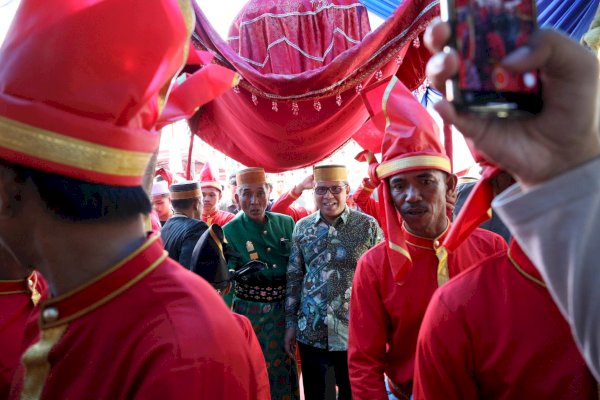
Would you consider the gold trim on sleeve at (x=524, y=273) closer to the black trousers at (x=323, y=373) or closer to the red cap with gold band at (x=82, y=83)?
the red cap with gold band at (x=82, y=83)

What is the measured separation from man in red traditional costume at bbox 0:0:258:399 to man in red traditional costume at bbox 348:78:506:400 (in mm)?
1138

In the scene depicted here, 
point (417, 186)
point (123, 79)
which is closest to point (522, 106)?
point (123, 79)

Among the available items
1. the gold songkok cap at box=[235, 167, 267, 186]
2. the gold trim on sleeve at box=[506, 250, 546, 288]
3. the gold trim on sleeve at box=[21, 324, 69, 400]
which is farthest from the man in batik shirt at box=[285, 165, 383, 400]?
the gold trim on sleeve at box=[21, 324, 69, 400]

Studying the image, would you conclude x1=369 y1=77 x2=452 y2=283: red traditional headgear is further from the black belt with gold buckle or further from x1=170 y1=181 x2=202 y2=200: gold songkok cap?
x1=170 y1=181 x2=202 y2=200: gold songkok cap

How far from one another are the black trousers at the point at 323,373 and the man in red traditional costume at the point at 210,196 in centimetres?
228

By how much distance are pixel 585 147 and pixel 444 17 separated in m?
0.25

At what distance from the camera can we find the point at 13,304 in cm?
151

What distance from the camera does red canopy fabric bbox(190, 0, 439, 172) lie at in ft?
7.09

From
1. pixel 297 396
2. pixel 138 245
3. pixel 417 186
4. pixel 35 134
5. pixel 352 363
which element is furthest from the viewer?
pixel 297 396

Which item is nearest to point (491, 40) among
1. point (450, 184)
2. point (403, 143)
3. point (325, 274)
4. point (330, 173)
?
point (403, 143)

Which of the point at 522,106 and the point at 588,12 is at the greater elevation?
the point at 588,12

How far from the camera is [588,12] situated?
223 centimetres

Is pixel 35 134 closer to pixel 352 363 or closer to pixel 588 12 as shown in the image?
pixel 352 363

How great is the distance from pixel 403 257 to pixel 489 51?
5.09 feet
